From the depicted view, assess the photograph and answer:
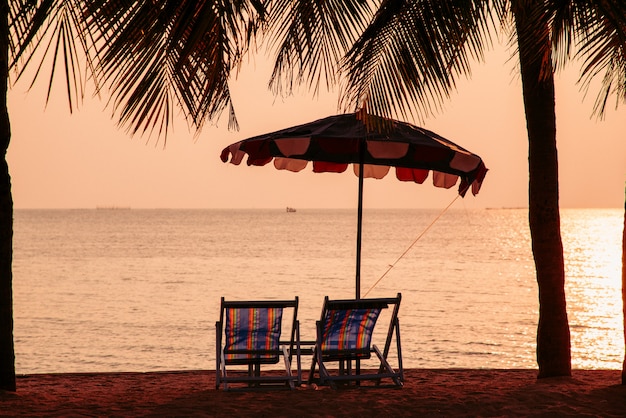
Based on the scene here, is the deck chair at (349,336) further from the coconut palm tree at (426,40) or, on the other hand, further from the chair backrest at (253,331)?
the coconut palm tree at (426,40)

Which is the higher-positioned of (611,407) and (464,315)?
(611,407)

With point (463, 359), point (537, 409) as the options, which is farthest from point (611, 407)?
point (463, 359)

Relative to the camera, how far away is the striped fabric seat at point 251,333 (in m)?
6.21

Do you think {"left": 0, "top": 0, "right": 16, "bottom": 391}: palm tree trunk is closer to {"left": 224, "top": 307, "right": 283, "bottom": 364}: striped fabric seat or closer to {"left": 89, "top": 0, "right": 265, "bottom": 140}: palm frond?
{"left": 224, "top": 307, "right": 283, "bottom": 364}: striped fabric seat

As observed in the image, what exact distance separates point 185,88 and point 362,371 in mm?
3777

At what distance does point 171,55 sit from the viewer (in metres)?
Result: 4.44

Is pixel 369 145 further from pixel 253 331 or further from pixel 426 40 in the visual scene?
pixel 253 331

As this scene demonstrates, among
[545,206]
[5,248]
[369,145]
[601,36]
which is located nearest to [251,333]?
[369,145]

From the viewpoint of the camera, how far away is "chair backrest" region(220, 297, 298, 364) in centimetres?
620

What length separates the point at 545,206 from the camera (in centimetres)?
672

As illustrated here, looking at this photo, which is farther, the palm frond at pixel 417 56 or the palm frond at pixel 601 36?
the palm frond at pixel 417 56

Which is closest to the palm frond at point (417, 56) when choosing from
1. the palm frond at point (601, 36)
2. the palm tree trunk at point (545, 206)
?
the palm frond at point (601, 36)

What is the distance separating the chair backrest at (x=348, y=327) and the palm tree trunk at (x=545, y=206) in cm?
155

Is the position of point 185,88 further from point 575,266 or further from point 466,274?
point 575,266
